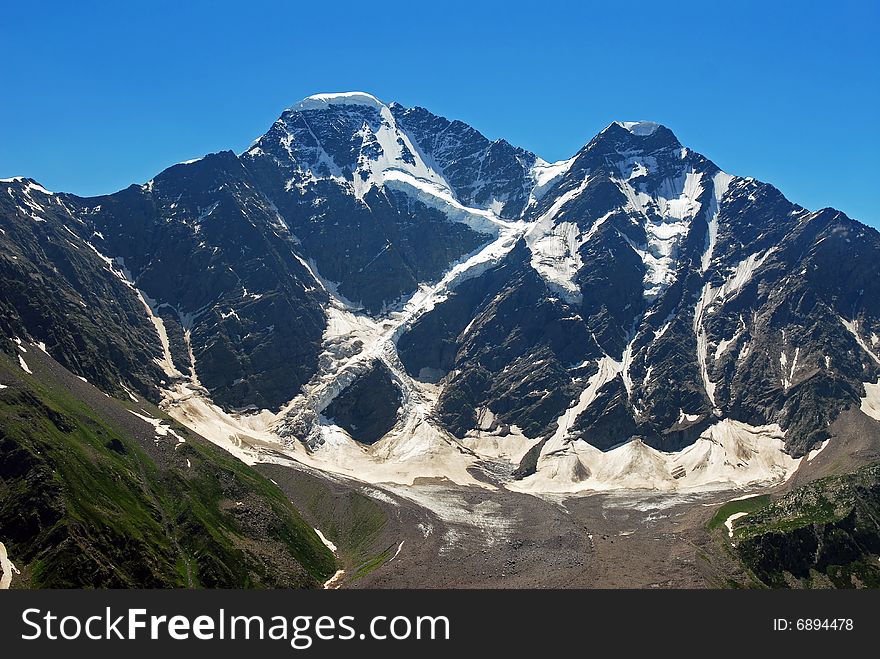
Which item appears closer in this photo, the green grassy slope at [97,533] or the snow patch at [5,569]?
the snow patch at [5,569]

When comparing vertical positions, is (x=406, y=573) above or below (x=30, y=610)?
above

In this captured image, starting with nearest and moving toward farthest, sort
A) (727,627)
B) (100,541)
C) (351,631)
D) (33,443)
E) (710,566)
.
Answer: (351,631)
(727,627)
(100,541)
(33,443)
(710,566)

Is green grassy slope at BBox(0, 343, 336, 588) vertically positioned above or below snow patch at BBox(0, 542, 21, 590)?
above

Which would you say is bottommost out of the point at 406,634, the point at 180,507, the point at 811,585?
the point at 406,634

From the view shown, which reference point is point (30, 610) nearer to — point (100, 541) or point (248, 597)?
point (248, 597)

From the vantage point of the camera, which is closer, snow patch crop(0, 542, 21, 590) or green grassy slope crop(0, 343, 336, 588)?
snow patch crop(0, 542, 21, 590)

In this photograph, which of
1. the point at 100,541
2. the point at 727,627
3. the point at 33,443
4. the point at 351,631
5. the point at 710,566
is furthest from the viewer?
the point at 710,566

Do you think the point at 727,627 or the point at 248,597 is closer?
the point at 248,597

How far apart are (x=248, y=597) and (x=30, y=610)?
2382 cm

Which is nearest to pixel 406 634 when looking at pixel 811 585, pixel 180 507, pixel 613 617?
pixel 613 617

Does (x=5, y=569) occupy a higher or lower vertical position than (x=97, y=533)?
lower

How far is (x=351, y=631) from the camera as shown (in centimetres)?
7900

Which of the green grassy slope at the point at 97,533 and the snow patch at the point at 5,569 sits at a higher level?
the green grassy slope at the point at 97,533

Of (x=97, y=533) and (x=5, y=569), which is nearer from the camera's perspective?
(x=5, y=569)
